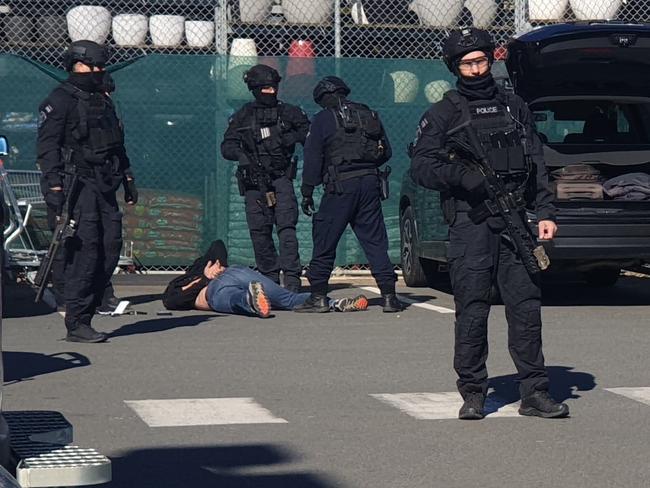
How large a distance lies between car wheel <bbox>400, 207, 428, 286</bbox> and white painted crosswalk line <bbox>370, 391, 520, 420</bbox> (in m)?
5.99

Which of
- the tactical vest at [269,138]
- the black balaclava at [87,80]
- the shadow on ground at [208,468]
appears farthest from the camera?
the tactical vest at [269,138]

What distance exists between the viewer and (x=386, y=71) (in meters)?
15.7

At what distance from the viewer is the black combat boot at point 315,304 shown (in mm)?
12305

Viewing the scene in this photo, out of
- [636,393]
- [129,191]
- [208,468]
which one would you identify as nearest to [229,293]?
[129,191]

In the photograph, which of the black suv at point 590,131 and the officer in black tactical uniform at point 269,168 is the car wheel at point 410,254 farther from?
the officer in black tactical uniform at point 269,168

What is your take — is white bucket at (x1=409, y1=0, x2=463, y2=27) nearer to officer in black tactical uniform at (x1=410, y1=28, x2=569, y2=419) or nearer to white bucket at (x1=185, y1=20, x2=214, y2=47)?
white bucket at (x1=185, y1=20, x2=214, y2=47)

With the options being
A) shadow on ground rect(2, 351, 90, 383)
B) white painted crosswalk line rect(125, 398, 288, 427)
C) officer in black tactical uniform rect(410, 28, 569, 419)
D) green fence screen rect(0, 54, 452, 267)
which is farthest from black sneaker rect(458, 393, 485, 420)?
green fence screen rect(0, 54, 452, 267)

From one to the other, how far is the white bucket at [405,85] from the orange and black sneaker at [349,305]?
3848 mm

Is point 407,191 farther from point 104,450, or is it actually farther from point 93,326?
point 104,450

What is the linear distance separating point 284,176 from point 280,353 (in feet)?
11.6

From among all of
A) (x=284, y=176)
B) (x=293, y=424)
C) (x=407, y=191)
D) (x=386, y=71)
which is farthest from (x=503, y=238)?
(x=386, y=71)

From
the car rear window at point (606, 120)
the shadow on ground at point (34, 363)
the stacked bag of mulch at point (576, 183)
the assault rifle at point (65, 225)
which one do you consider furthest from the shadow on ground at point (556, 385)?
the car rear window at point (606, 120)

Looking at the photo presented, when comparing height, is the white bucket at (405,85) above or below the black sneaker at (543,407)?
above

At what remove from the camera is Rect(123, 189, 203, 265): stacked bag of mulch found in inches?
603
